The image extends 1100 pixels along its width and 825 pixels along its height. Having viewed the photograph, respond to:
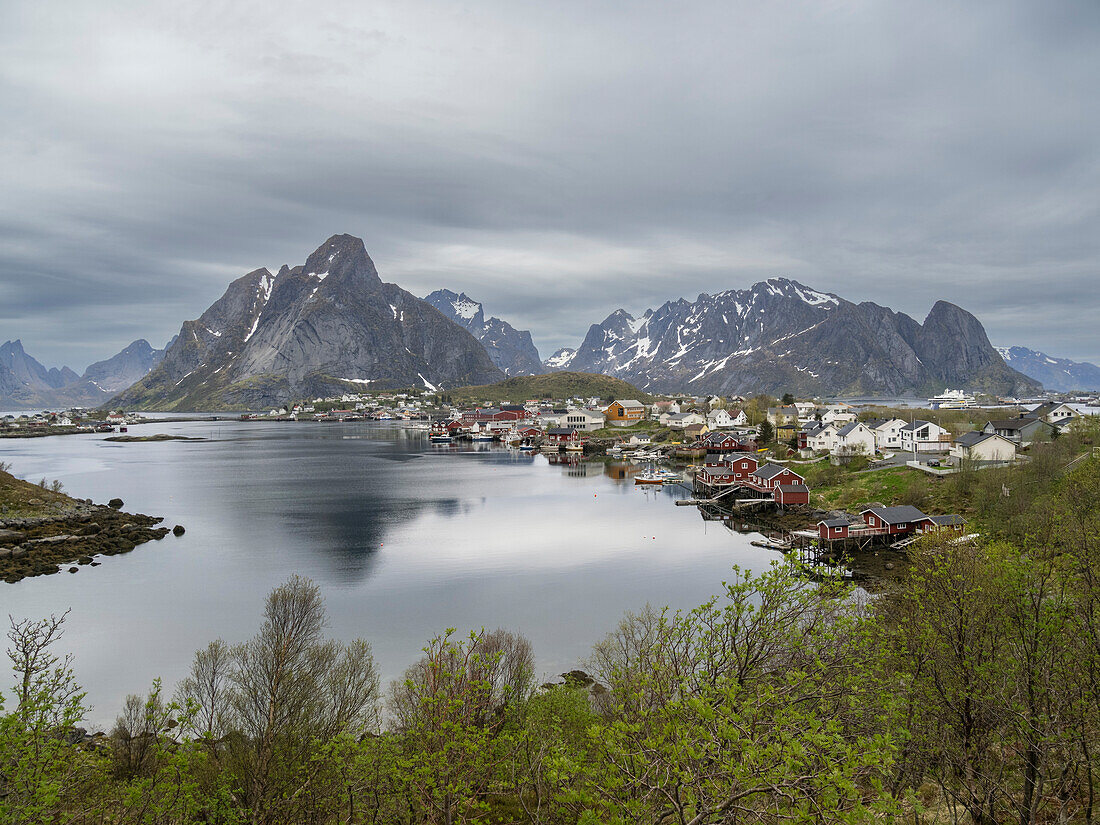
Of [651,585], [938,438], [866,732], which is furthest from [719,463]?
[866,732]

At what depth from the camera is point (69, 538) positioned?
4309cm

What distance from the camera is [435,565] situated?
→ 38375 mm

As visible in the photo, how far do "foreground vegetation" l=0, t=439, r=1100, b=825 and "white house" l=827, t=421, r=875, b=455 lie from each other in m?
52.7

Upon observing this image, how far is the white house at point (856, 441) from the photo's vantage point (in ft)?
211

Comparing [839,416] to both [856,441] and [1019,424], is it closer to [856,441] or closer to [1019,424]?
[856,441]

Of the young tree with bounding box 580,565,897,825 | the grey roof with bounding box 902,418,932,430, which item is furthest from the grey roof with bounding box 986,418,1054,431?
the young tree with bounding box 580,565,897,825

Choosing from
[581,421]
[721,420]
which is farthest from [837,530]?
[581,421]

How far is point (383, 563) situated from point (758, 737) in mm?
36032

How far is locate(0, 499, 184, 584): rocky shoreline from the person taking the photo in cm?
3766

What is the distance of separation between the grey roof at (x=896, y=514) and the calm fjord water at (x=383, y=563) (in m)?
7.37

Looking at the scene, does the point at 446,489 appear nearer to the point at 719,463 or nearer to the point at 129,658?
the point at 719,463

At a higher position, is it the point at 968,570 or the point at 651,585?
the point at 968,570

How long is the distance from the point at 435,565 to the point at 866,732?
31894mm

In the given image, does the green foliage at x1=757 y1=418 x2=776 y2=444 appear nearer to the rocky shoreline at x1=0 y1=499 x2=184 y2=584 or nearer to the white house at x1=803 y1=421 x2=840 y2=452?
the white house at x1=803 y1=421 x2=840 y2=452
